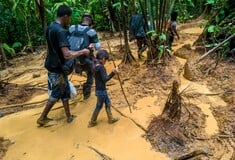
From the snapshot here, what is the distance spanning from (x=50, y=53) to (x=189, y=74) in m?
3.36

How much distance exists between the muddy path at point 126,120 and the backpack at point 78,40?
1046 mm

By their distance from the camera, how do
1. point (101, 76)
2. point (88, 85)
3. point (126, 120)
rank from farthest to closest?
point (88, 85) → point (126, 120) → point (101, 76)

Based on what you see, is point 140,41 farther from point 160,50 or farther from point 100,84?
point 100,84

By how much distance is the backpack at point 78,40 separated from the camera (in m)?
6.11

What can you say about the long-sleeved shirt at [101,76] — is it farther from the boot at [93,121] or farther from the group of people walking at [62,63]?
the boot at [93,121]

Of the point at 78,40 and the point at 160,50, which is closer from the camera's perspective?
the point at 78,40

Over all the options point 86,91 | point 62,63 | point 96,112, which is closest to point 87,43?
point 86,91

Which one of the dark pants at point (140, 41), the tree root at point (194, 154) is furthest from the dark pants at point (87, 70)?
the dark pants at point (140, 41)

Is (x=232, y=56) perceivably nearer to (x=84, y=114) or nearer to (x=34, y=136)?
(x=84, y=114)

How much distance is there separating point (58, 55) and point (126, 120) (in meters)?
Answer: 1.50

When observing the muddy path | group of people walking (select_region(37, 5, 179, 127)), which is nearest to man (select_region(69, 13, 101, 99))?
the muddy path

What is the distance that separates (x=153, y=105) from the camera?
233 inches

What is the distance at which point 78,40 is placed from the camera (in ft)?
20.1

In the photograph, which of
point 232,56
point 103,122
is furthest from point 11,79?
point 232,56
